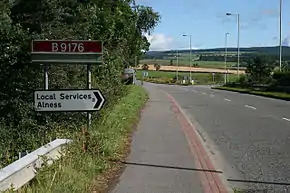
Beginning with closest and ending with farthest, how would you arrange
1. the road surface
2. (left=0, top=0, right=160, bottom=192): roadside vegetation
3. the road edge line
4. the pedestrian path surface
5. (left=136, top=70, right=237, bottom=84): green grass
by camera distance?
the pedestrian path surface, the road edge line, the road surface, (left=0, top=0, right=160, bottom=192): roadside vegetation, (left=136, top=70, right=237, bottom=84): green grass

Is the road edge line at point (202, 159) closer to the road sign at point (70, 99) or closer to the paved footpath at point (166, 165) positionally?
the paved footpath at point (166, 165)

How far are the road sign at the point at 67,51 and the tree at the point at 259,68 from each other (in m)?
56.6

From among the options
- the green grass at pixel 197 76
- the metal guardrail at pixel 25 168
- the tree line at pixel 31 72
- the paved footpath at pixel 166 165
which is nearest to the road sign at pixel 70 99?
the tree line at pixel 31 72

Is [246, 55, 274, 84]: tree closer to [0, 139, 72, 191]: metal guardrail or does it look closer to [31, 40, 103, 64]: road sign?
[31, 40, 103, 64]: road sign

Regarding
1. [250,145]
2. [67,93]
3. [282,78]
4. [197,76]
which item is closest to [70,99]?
[67,93]

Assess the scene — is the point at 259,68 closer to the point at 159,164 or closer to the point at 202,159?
the point at 202,159

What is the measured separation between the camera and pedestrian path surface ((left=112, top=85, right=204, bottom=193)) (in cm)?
864

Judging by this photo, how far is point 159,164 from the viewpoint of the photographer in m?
10.8

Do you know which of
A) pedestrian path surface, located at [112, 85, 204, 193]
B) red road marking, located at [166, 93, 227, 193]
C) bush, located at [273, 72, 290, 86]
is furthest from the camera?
bush, located at [273, 72, 290, 86]

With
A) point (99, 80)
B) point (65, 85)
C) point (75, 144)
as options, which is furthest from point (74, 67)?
point (75, 144)

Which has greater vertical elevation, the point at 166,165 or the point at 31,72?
the point at 31,72

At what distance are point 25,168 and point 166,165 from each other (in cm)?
381

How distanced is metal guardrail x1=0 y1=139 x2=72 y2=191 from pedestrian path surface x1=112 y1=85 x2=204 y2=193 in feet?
3.83

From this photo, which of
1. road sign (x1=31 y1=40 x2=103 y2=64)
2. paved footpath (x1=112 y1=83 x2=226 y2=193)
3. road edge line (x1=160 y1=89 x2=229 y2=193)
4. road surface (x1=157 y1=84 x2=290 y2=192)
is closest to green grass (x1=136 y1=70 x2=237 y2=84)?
road surface (x1=157 y1=84 x2=290 y2=192)
